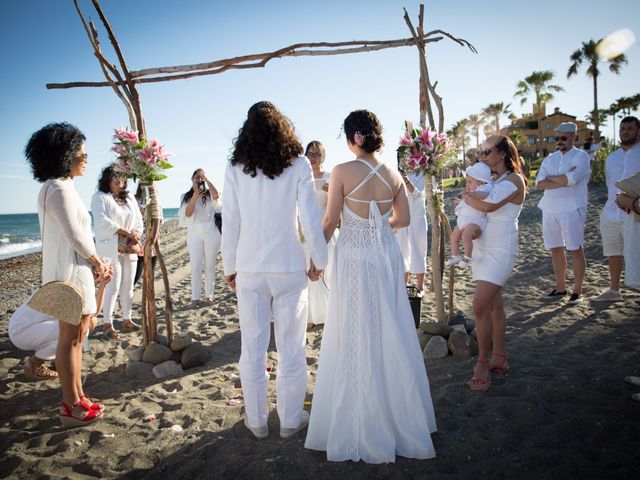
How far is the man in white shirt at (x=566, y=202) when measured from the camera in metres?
6.12

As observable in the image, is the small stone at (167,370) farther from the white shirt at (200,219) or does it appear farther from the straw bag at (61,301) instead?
the white shirt at (200,219)

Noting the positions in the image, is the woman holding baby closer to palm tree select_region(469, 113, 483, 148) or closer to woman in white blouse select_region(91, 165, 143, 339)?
woman in white blouse select_region(91, 165, 143, 339)

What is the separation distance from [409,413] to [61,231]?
3194mm

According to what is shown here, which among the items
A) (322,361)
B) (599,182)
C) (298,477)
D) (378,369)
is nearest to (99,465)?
(298,477)

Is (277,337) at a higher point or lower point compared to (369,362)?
higher

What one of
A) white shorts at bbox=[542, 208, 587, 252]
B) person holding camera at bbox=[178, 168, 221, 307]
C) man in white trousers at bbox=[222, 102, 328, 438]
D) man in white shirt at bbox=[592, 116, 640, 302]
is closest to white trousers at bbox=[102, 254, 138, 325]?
person holding camera at bbox=[178, 168, 221, 307]

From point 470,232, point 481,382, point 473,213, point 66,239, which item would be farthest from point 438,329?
point 66,239

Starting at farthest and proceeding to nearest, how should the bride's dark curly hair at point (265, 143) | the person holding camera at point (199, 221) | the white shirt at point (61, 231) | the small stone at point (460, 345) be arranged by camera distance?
the person holding camera at point (199, 221)
the small stone at point (460, 345)
the white shirt at point (61, 231)
the bride's dark curly hair at point (265, 143)

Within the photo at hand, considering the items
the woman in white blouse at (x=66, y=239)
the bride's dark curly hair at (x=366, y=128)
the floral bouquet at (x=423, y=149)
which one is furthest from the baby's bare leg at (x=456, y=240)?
the woman in white blouse at (x=66, y=239)

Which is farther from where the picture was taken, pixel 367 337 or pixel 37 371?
pixel 37 371

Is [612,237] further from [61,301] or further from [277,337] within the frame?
[61,301]

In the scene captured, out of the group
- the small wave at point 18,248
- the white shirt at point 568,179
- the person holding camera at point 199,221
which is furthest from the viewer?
the small wave at point 18,248

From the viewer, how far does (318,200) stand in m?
5.45

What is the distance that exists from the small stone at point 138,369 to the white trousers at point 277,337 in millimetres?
1936
